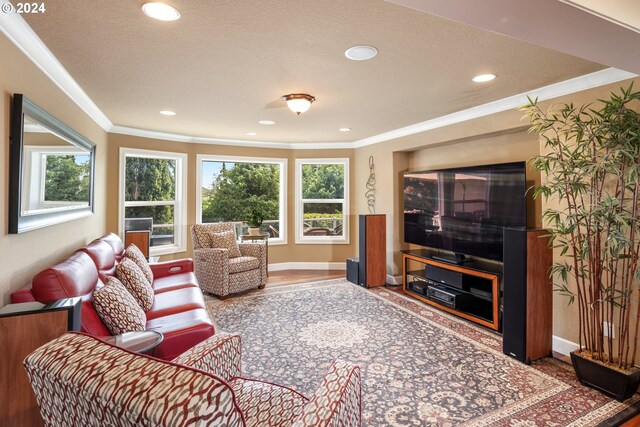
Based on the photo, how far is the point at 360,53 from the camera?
2256 mm

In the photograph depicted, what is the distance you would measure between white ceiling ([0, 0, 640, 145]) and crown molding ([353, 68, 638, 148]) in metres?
0.10

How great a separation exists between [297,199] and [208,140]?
1.85m

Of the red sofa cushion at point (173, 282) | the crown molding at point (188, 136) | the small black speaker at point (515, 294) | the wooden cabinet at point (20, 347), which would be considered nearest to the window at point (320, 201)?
the crown molding at point (188, 136)

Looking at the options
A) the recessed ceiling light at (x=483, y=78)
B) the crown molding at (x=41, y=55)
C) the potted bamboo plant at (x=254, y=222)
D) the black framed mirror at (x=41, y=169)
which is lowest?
the potted bamboo plant at (x=254, y=222)

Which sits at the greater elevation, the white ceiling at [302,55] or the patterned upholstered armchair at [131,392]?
the white ceiling at [302,55]

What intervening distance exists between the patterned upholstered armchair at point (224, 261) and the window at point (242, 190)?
787 millimetres

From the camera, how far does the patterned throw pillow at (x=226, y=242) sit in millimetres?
4812

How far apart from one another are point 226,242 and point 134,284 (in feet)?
7.31

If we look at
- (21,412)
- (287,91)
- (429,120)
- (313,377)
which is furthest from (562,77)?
(21,412)

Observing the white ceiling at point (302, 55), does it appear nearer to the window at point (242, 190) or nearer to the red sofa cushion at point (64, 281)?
the red sofa cushion at point (64, 281)

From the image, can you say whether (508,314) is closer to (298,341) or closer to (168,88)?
(298,341)

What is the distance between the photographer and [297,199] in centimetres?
618

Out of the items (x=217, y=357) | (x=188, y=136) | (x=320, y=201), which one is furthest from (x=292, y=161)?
(x=217, y=357)

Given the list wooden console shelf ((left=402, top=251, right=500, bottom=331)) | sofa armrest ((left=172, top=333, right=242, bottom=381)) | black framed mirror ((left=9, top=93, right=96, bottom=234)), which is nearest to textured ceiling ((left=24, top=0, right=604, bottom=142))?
black framed mirror ((left=9, top=93, right=96, bottom=234))
